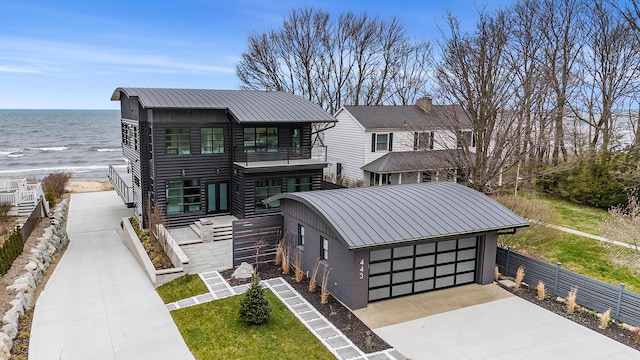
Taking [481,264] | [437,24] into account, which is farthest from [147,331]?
[437,24]

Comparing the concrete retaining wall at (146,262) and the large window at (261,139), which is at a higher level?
the large window at (261,139)

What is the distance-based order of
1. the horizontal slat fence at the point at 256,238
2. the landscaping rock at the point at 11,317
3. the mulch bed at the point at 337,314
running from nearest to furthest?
the mulch bed at the point at 337,314 → the landscaping rock at the point at 11,317 → the horizontal slat fence at the point at 256,238

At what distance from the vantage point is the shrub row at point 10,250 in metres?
14.9

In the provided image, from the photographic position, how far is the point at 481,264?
14.6 metres

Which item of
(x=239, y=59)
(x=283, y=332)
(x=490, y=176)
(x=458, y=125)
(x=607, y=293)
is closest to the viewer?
(x=283, y=332)

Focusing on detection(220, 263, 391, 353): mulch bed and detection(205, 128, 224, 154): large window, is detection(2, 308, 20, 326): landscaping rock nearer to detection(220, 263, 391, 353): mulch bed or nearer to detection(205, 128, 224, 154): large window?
detection(220, 263, 391, 353): mulch bed

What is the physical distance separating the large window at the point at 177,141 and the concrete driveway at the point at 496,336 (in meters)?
12.7

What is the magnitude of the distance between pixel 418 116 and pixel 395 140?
2.69 metres

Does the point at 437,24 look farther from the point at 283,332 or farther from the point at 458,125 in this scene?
the point at 283,332

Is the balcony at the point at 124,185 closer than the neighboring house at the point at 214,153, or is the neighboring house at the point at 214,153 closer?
the neighboring house at the point at 214,153

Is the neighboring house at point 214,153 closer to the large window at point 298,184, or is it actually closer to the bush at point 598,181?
the large window at point 298,184

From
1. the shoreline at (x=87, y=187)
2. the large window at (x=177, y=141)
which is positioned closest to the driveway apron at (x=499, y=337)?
the large window at (x=177, y=141)

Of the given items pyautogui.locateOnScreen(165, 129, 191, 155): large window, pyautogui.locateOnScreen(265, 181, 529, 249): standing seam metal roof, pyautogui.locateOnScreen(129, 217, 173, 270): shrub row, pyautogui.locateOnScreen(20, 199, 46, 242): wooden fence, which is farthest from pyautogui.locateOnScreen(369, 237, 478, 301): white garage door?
pyautogui.locateOnScreen(20, 199, 46, 242): wooden fence

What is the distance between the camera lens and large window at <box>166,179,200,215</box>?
69.0ft
